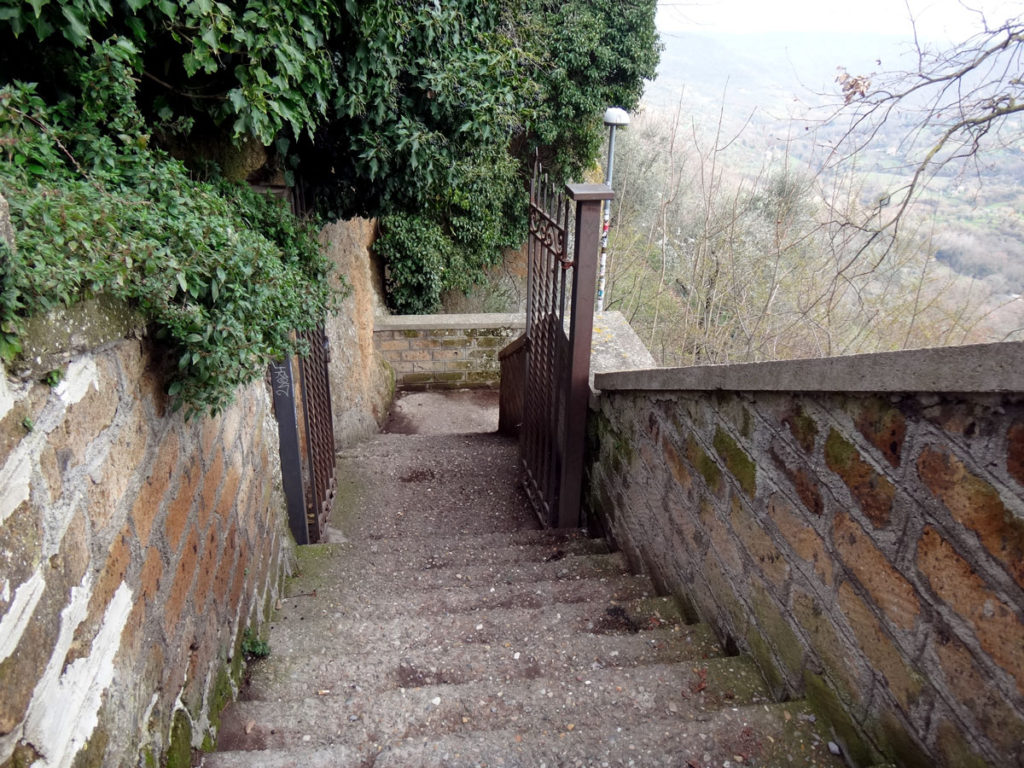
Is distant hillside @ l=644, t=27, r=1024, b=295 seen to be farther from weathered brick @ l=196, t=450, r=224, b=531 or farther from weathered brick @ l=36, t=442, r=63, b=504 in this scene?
weathered brick @ l=36, t=442, r=63, b=504

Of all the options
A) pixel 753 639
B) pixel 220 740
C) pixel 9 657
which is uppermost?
pixel 9 657

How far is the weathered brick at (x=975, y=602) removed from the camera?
107 cm

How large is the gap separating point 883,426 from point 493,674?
139 centimetres

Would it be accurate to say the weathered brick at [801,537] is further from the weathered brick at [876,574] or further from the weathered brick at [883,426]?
the weathered brick at [883,426]

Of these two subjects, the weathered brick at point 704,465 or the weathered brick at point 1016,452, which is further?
the weathered brick at point 704,465

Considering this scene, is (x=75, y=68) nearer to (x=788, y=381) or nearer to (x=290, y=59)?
(x=290, y=59)

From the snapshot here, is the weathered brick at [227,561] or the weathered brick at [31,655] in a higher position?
the weathered brick at [31,655]

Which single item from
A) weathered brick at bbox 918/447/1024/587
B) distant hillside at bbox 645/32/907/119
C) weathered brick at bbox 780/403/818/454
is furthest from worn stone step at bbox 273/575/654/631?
distant hillside at bbox 645/32/907/119

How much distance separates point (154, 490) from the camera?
1.46m

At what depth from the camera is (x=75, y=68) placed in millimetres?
1646

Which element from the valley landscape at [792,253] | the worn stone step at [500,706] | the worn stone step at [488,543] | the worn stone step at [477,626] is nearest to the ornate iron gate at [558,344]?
the worn stone step at [488,543]

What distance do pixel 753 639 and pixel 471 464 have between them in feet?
11.1

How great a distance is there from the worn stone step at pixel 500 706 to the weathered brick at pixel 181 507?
23.0 inches

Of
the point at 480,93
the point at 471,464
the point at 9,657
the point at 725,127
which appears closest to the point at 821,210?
the point at 725,127
